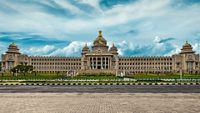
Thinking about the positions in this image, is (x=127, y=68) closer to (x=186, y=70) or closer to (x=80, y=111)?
(x=186, y=70)

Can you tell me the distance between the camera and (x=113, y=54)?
146875 mm

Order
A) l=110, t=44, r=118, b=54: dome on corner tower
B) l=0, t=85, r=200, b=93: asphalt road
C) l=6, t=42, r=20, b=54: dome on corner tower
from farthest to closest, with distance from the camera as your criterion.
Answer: l=110, t=44, r=118, b=54: dome on corner tower → l=6, t=42, r=20, b=54: dome on corner tower → l=0, t=85, r=200, b=93: asphalt road

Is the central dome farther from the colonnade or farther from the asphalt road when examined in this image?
the asphalt road

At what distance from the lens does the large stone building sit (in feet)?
466

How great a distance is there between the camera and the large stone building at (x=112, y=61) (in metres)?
142

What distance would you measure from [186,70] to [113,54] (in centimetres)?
3451

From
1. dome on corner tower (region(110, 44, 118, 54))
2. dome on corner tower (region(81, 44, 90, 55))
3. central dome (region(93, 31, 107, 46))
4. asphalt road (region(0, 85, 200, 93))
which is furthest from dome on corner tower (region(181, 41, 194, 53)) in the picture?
asphalt road (region(0, 85, 200, 93))

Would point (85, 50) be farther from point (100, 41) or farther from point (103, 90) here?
point (103, 90)

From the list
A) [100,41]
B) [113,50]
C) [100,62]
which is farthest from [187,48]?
[100,62]

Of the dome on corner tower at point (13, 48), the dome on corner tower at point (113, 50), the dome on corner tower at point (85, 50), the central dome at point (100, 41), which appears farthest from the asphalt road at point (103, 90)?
the dome on corner tower at point (13, 48)

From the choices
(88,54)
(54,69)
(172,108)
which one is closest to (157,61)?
(88,54)

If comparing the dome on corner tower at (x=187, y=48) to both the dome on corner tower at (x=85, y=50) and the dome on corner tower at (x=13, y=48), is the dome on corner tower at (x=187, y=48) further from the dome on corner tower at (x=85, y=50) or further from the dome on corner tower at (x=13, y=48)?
the dome on corner tower at (x=13, y=48)

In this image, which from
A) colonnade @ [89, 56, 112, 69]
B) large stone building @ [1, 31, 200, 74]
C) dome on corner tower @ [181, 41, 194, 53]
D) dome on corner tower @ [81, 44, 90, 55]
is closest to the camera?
colonnade @ [89, 56, 112, 69]

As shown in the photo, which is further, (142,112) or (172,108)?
(172,108)
